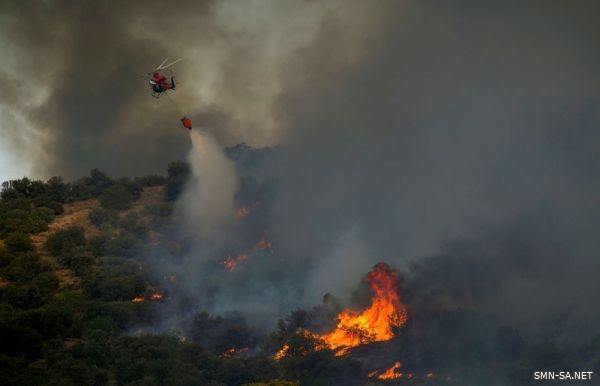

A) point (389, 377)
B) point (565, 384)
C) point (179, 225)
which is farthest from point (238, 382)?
Answer: point (179, 225)

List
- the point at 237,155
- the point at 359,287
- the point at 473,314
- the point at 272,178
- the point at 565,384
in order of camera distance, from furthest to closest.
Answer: the point at 237,155, the point at 272,178, the point at 359,287, the point at 473,314, the point at 565,384

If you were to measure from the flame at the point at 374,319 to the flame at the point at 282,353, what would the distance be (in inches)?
179

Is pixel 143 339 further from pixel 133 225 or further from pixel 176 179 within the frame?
pixel 176 179

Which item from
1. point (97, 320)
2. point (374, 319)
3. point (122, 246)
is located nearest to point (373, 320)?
point (374, 319)

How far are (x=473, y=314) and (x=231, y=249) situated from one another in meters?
37.5

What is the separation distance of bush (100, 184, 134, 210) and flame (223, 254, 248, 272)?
2489cm

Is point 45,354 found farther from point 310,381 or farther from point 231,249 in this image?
point 231,249

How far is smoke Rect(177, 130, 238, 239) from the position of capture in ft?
381

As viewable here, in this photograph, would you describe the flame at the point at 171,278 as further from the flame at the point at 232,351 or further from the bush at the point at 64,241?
the flame at the point at 232,351

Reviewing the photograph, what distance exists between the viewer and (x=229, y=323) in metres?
86.1

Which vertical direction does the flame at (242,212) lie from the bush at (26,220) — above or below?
above

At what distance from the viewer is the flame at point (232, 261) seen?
349 feet

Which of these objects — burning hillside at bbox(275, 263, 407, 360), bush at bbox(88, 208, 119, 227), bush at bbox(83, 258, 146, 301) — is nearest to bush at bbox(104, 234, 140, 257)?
bush at bbox(83, 258, 146, 301)

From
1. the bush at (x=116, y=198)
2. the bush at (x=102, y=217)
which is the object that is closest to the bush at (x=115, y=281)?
the bush at (x=102, y=217)
